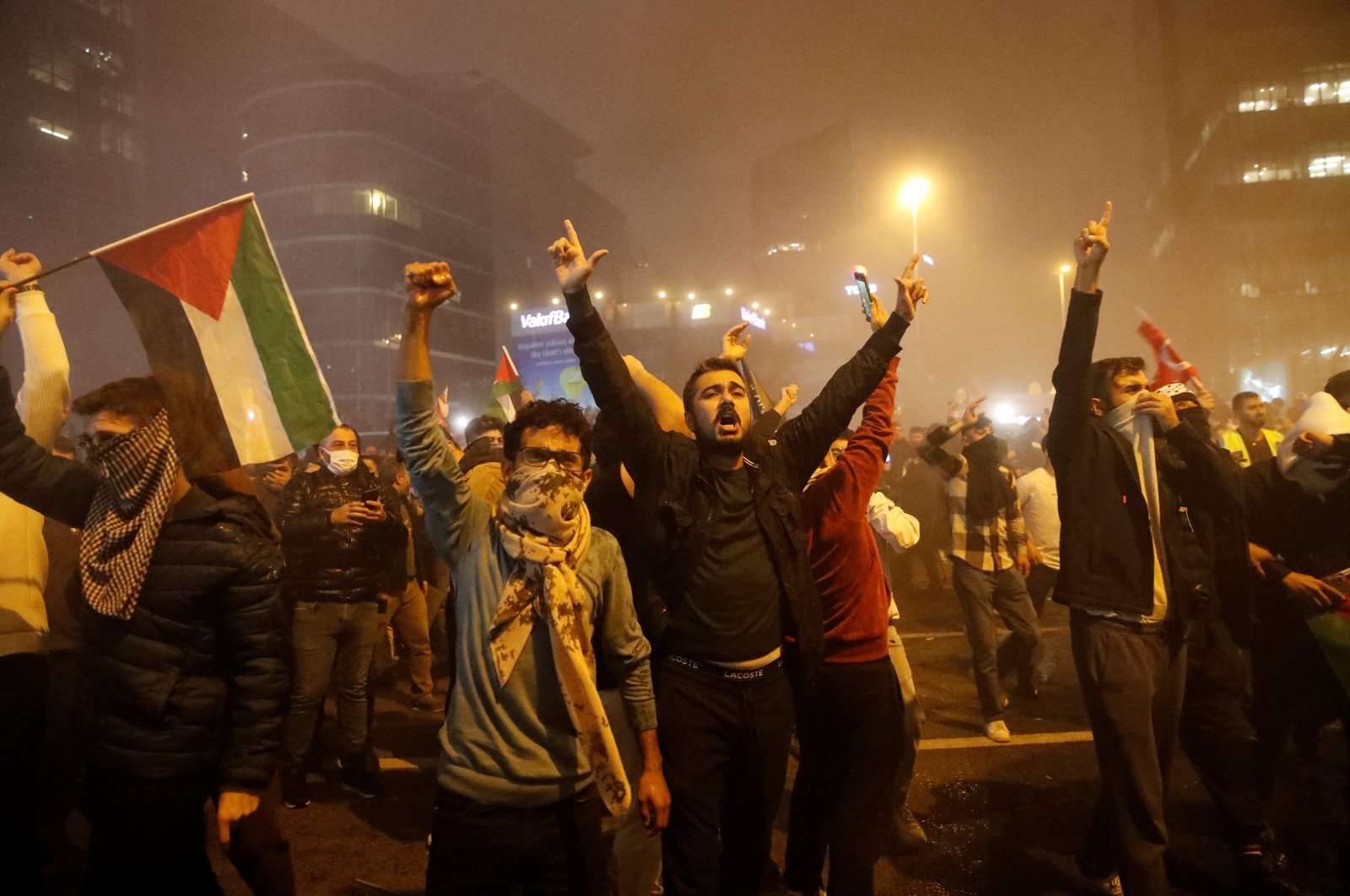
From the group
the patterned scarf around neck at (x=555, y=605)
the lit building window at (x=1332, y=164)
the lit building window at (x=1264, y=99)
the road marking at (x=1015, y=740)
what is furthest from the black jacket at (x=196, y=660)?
the lit building window at (x=1264, y=99)

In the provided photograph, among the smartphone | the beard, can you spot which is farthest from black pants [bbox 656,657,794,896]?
the smartphone

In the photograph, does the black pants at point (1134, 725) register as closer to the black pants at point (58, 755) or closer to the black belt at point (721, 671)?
the black belt at point (721, 671)

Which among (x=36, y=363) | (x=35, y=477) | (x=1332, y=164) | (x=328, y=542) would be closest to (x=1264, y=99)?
(x=1332, y=164)

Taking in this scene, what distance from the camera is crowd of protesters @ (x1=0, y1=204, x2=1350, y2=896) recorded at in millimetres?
2424

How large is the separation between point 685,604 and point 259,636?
1615 millimetres

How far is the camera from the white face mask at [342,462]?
5398 mm

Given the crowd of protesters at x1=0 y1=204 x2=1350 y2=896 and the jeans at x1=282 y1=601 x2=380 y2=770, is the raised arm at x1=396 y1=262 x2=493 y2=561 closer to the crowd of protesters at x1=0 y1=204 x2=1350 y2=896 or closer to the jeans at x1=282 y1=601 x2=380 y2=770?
the crowd of protesters at x1=0 y1=204 x2=1350 y2=896

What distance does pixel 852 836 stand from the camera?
10.4 ft

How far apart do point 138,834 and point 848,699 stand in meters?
2.75

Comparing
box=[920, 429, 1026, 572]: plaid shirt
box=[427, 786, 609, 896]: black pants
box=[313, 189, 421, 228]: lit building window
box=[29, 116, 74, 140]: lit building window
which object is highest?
box=[29, 116, 74, 140]: lit building window

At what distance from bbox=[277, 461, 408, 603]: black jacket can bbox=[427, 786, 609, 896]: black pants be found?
316 centimetres

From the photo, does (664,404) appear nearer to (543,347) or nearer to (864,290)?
(864,290)

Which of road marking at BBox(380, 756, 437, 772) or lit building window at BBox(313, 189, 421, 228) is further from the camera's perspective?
lit building window at BBox(313, 189, 421, 228)

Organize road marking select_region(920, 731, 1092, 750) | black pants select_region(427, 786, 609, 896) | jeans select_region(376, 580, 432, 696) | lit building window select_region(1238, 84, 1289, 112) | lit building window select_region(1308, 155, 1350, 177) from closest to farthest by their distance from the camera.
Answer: black pants select_region(427, 786, 609, 896), road marking select_region(920, 731, 1092, 750), jeans select_region(376, 580, 432, 696), lit building window select_region(1308, 155, 1350, 177), lit building window select_region(1238, 84, 1289, 112)
